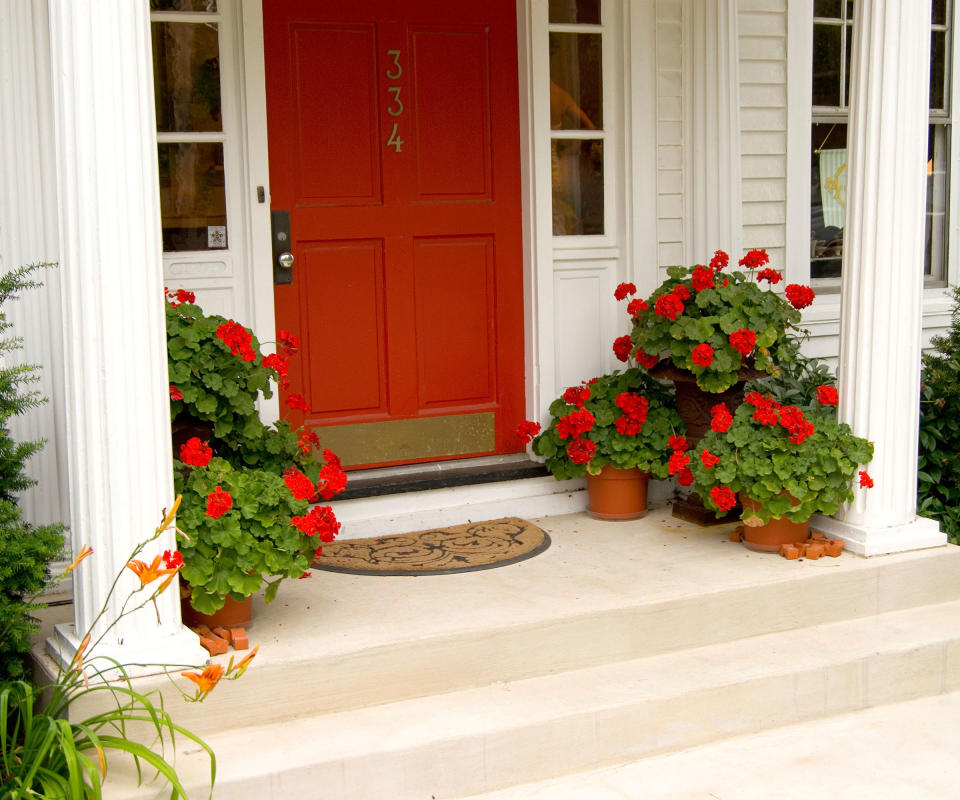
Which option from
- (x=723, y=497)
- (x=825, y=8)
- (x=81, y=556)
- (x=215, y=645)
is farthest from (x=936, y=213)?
(x=81, y=556)

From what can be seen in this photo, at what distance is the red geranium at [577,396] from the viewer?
5.21m

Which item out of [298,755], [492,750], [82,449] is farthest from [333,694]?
[82,449]

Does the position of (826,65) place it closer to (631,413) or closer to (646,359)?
(646,359)

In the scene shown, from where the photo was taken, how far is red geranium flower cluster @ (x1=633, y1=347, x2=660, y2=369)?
5.16 meters

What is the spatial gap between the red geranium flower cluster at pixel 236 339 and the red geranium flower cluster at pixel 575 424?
1.56m

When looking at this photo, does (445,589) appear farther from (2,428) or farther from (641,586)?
(2,428)

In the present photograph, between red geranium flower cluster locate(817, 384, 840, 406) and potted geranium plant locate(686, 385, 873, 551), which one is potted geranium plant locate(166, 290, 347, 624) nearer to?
potted geranium plant locate(686, 385, 873, 551)

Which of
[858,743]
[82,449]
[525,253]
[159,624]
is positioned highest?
[525,253]

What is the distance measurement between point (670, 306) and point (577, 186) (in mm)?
867

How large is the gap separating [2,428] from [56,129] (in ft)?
3.00

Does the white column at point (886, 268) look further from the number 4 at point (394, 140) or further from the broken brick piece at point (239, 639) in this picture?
the broken brick piece at point (239, 639)

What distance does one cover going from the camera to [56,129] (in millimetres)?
3371

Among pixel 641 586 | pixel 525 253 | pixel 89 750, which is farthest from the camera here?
pixel 525 253

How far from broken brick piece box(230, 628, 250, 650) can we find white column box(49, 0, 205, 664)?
0.20 m
